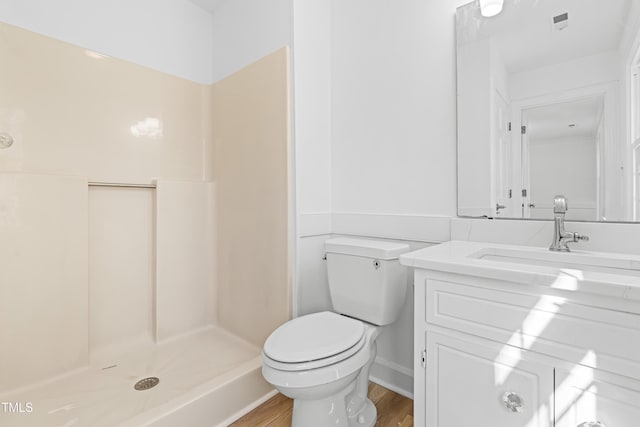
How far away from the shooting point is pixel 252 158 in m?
1.91

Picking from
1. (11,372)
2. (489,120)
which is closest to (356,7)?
(489,120)

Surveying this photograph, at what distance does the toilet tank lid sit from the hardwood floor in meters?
0.75

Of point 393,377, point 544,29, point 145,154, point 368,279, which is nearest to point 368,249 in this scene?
point 368,279

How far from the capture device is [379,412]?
1.48 metres

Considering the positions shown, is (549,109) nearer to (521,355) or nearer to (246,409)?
(521,355)

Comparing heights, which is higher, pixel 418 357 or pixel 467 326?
pixel 467 326

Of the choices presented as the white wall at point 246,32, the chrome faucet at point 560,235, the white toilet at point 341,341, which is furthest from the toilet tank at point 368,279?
the white wall at point 246,32

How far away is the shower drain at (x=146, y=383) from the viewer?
1528mm

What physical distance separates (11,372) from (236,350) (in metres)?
1.02

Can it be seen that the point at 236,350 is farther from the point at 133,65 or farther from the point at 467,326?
the point at 133,65

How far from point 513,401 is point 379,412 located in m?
0.79

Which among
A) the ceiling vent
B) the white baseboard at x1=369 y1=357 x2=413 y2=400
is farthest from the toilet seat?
the ceiling vent

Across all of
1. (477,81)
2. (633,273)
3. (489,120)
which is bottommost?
(633,273)

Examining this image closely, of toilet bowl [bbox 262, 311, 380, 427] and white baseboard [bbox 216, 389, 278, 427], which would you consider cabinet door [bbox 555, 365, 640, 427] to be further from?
white baseboard [bbox 216, 389, 278, 427]
